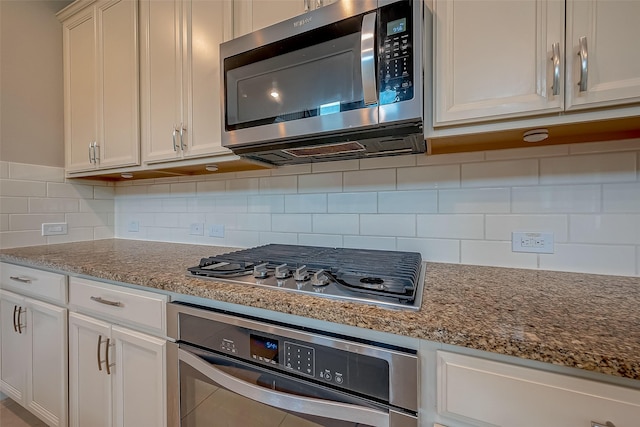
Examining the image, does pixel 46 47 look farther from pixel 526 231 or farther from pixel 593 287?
pixel 593 287

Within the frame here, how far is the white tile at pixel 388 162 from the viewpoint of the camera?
1.24 m

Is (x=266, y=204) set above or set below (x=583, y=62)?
below

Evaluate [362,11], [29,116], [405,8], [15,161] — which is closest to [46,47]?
[29,116]

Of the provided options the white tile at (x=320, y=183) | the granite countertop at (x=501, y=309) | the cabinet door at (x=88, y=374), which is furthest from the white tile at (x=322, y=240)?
the cabinet door at (x=88, y=374)

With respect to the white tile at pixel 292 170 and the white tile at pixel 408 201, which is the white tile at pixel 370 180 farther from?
the white tile at pixel 292 170

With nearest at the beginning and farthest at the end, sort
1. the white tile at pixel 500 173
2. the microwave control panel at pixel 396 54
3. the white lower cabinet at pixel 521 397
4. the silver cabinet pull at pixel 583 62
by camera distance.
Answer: the white lower cabinet at pixel 521 397, the silver cabinet pull at pixel 583 62, the microwave control panel at pixel 396 54, the white tile at pixel 500 173

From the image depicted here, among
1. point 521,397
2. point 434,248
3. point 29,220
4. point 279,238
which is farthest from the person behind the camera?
point 29,220

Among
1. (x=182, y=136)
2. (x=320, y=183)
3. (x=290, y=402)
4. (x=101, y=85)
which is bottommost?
(x=290, y=402)

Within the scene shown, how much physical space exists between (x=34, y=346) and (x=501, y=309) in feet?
6.84

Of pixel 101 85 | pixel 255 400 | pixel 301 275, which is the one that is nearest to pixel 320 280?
pixel 301 275

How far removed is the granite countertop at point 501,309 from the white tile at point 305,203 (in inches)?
22.9

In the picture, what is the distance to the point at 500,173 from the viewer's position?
110cm

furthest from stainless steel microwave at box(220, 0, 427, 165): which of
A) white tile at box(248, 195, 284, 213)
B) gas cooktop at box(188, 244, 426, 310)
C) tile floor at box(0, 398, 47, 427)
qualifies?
tile floor at box(0, 398, 47, 427)

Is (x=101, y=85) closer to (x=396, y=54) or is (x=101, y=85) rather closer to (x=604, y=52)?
(x=396, y=54)
